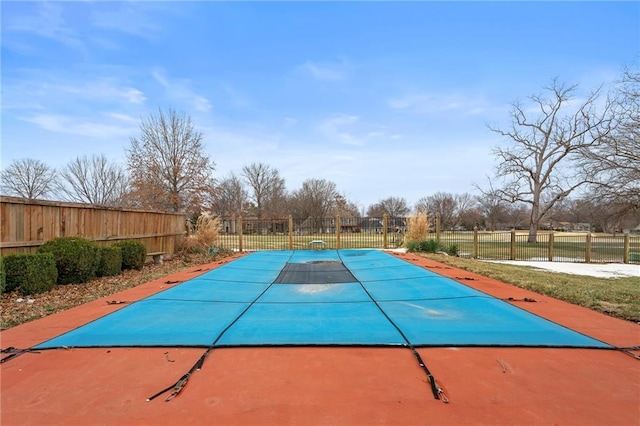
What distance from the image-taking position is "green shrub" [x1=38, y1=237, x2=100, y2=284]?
615cm

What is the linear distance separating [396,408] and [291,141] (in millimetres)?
17419

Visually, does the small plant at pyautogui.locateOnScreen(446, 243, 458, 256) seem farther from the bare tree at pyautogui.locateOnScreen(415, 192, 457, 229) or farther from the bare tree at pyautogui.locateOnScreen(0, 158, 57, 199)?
the bare tree at pyautogui.locateOnScreen(415, 192, 457, 229)

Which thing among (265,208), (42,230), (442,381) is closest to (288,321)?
(442,381)

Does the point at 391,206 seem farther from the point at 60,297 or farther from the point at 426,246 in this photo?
the point at 60,297

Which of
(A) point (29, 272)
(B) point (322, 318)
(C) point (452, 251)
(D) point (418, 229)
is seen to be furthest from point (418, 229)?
(A) point (29, 272)

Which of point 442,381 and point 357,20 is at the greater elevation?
point 357,20

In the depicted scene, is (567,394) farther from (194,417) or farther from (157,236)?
(157,236)

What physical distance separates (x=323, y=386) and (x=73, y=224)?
7124 mm

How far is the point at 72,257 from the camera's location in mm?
6285

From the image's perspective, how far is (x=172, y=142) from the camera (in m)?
18.8

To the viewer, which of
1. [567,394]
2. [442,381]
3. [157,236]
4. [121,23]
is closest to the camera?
[567,394]

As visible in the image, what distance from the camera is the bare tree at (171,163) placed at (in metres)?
18.4

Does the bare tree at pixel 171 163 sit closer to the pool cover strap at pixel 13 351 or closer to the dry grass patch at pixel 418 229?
the dry grass patch at pixel 418 229

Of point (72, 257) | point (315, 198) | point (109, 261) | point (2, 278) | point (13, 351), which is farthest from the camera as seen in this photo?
point (315, 198)
